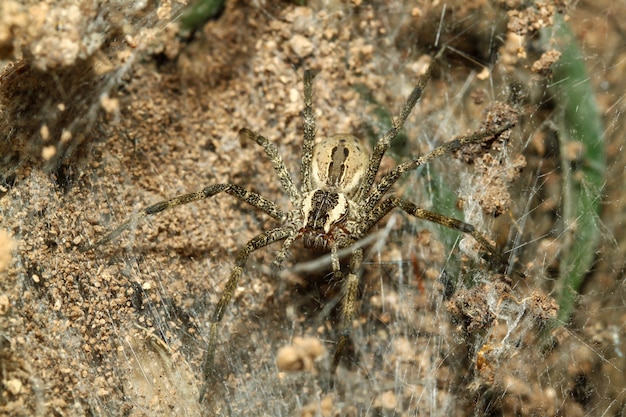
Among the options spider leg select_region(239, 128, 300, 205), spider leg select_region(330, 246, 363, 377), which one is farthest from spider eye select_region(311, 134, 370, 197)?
spider leg select_region(330, 246, 363, 377)

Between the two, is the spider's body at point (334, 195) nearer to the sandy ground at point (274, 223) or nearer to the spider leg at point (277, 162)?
the spider leg at point (277, 162)

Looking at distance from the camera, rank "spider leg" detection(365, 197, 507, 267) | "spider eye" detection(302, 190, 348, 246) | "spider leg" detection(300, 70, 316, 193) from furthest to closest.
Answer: "spider leg" detection(300, 70, 316, 193)
"spider eye" detection(302, 190, 348, 246)
"spider leg" detection(365, 197, 507, 267)

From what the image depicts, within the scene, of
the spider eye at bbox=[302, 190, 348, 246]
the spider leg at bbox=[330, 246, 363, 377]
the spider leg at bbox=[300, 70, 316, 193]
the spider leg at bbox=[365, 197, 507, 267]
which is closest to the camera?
the spider leg at bbox=[330, 246, 363, 377]

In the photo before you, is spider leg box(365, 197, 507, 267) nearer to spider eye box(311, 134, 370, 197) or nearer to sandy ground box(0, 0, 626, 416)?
sandy ground box(0, 0, 626, 416)

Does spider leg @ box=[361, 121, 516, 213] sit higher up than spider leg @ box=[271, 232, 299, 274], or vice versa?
spider leg @ box=[361, 121, 516, 213]

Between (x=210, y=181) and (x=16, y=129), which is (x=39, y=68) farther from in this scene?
(x=210, y=181)

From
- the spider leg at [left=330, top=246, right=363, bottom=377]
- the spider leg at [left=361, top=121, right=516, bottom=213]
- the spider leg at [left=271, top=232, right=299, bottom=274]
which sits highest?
the spider leg at [left=361, top=121, right=516, bottom=213]

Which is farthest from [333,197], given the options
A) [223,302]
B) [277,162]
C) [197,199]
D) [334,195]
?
[223,302]

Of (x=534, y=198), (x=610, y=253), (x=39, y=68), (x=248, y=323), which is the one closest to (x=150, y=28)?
(x=39, y=68)
